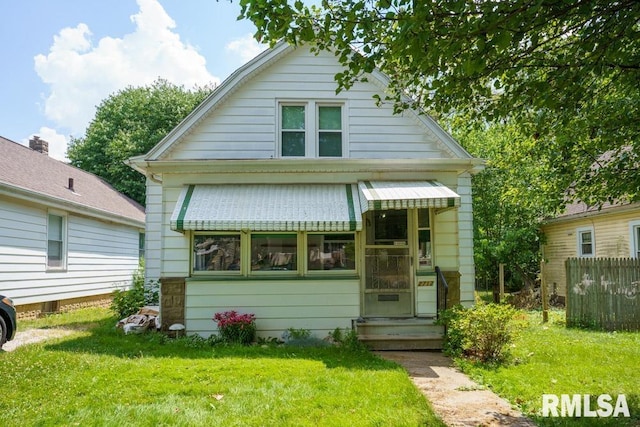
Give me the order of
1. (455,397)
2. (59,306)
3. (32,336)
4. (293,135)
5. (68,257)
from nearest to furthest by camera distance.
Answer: (455,397), (32,336), (293,135), (59,306), (68,257)

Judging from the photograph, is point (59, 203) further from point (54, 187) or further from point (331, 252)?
point (331, 252)

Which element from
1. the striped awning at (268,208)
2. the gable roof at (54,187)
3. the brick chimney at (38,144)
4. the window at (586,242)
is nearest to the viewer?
the striped awning at (268,208)

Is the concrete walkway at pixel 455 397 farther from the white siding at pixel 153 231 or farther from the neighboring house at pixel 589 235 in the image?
the neighboring house at pixel 589 235

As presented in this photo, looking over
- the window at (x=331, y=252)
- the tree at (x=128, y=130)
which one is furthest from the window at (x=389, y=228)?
the tree at (x=128, y=130)

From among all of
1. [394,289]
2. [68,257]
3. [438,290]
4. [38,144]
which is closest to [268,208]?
[394,289]

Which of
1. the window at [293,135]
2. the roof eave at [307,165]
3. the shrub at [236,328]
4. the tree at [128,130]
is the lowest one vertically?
the shrub at [236,328]

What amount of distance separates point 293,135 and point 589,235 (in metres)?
12.8

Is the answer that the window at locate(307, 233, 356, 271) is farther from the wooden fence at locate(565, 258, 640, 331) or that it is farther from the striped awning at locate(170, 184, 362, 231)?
the wooden fence at locate(565, 258, 640, 331)

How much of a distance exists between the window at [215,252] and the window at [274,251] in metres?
0.40

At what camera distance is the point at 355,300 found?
29.9 ft

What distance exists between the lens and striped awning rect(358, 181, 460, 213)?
8.29 m

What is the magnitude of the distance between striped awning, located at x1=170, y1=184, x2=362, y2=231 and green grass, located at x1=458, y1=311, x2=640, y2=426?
3.63 meters

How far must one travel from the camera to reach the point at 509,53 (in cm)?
511

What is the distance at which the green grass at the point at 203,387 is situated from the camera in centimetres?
470
